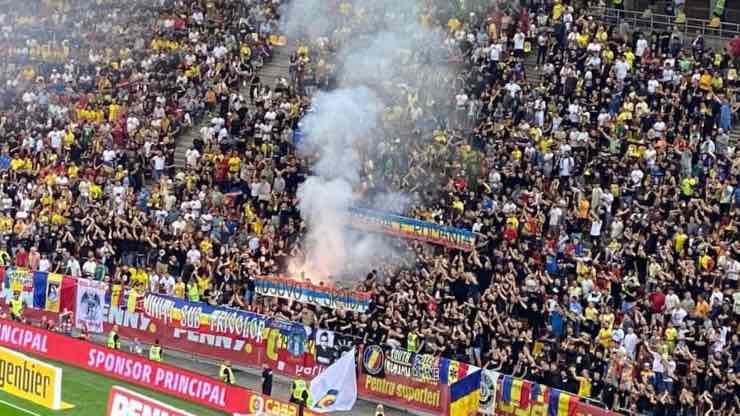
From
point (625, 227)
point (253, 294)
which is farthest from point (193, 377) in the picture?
point (625, 227)

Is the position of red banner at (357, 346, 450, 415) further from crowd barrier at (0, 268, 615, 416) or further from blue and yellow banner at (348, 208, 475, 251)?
blue and yellow banner at (348, 208, 475, 251)

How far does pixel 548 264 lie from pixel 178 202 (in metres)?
9.27

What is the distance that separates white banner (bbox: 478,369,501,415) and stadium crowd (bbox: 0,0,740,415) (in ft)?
4.15

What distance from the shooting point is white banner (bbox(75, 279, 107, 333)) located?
30094mm

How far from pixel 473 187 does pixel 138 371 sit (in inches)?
325

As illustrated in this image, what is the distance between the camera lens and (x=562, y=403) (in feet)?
79.4

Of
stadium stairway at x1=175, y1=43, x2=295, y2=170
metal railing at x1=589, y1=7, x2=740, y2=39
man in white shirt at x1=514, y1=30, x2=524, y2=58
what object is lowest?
stadium stairway at x1=175, y1=43, x2=295, y2=170

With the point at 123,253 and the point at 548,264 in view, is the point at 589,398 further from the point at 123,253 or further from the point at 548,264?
the point at 123,253

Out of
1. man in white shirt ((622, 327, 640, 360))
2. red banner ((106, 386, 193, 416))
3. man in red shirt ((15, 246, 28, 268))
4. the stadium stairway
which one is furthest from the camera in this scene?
the stadium stairway

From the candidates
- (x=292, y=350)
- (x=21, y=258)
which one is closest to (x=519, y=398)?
(x=292, y=350)

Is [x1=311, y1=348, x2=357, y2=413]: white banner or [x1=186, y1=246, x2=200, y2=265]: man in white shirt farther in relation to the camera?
[x1=186, y1=246, x2=200, y2=265]: man in white shirt

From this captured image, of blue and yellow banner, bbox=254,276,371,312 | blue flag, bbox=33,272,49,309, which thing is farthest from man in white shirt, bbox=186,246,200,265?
blue flag, bbox=33,272,49,309

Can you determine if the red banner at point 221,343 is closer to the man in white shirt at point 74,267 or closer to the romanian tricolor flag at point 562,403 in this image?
the man in white shirt at point 74,267

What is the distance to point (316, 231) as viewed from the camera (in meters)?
31.5
